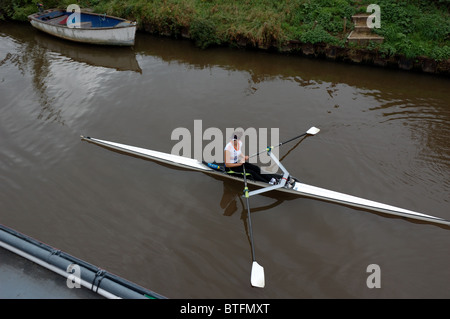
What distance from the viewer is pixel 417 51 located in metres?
12.6

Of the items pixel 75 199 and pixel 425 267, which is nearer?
pixel 425 267

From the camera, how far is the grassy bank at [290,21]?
42.3ft

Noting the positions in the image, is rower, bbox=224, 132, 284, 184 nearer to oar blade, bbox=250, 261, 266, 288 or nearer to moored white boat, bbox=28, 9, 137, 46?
oar blade, bbox=250, 261, 266, 288

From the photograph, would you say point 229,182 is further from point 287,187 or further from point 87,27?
point 87,27

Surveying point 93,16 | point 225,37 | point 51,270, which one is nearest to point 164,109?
point 225,37

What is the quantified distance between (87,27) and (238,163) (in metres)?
13.3

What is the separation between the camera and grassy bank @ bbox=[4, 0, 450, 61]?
1288 centimetres

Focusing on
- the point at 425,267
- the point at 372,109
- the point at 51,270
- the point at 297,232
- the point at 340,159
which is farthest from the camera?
the point at 372,109

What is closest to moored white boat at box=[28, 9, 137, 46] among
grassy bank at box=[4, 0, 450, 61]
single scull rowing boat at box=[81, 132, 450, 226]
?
grassy bank at box=[4, 0, 450, 61]

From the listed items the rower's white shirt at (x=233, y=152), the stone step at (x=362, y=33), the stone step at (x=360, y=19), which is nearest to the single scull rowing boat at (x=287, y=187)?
the rower's white shirt at (x=233, y=152)

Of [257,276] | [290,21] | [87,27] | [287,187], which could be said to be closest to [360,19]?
[290,21]
